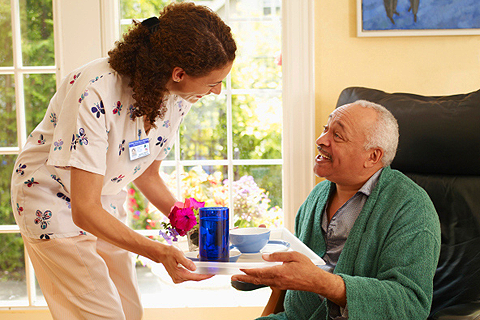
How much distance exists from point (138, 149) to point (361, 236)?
31.3 inches

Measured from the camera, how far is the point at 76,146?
1.16m

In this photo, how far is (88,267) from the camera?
1376 mm

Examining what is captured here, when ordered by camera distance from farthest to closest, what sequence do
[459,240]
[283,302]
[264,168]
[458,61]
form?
[264,168]
[458,61]
[283,302]
[459,240]

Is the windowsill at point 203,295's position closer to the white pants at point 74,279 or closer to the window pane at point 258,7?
the white pants at point 74,279

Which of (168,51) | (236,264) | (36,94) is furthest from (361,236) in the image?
(36,94)

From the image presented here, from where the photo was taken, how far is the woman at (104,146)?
1.17 m

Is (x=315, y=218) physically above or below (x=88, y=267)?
above

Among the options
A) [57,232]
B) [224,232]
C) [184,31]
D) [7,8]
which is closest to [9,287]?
[57,232]

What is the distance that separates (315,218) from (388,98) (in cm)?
59

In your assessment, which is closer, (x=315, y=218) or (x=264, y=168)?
(x=315, y=218)

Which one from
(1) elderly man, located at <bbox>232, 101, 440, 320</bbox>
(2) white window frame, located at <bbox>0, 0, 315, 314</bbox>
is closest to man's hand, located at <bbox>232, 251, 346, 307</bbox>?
(1) elderly man, located at <bbox>232, 101, 440, 320</bbox>

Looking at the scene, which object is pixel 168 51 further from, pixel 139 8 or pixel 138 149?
pixel 139 8

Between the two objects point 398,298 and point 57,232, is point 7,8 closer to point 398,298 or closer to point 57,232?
point 57,232

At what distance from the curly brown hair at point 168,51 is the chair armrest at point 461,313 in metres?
0.96
